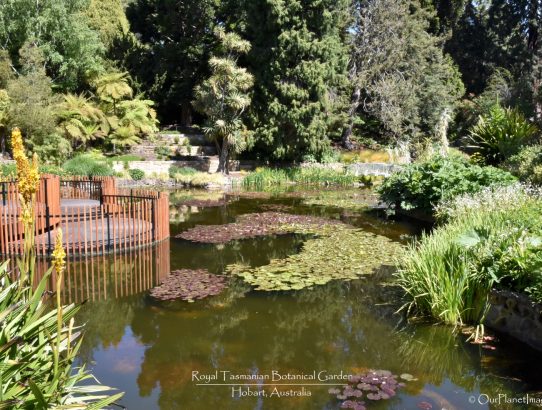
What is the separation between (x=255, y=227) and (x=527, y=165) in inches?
303

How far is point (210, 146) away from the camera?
96.8ft

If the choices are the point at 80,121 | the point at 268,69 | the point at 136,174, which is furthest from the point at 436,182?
the point at 80,121

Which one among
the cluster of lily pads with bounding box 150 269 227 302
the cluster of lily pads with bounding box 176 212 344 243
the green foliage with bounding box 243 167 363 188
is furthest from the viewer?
the green foliage with bounding box 243 167 363 188

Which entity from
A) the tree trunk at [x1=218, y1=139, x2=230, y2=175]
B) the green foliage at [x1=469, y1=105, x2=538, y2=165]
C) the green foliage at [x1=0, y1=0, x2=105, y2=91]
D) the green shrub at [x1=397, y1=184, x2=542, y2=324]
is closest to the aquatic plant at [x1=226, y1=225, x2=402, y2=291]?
the green shrub at [x1=397, y1=184, x2=542, y2=324]

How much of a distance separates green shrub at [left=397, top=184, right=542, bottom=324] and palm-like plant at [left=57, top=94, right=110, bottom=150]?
70.3 feet

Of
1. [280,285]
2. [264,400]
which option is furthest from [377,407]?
[280,285]

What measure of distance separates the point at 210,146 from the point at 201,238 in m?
17.7

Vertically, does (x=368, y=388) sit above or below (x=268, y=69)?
below

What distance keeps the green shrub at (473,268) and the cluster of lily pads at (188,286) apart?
3.09m

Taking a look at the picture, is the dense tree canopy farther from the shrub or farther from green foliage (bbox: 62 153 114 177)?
the shrub

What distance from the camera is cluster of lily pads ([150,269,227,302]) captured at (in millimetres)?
8117

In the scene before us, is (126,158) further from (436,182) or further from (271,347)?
(271,347)

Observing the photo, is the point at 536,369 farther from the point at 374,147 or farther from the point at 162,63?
the point at 162,63

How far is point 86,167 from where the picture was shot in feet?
74.1
